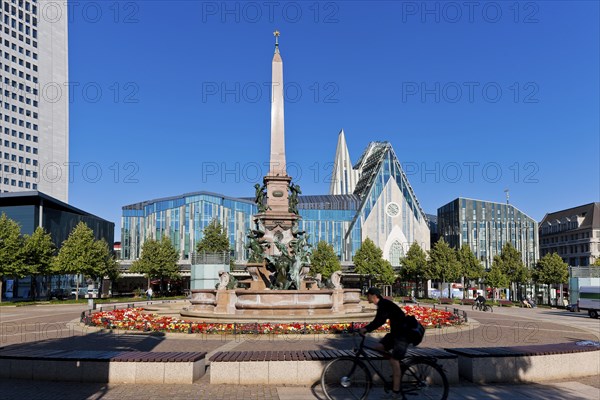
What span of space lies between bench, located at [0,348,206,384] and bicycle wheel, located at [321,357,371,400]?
3132 millimetres

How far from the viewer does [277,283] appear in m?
28.7

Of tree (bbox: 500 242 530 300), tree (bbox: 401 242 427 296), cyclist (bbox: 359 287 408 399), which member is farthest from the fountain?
tree (bbox: 401 242 427 296)

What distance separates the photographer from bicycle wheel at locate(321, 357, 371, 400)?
364 inches

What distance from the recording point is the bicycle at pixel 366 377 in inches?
361

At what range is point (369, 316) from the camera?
2566 centimetres

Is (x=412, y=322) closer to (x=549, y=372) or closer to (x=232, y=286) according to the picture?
(x=549, y=372)

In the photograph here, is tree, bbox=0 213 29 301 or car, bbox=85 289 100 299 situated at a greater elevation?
tree, bbox=0 213 29 301

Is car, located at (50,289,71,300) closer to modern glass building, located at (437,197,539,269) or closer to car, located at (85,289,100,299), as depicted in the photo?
car, located at (85,289,100,299)

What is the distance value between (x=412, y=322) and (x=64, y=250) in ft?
190

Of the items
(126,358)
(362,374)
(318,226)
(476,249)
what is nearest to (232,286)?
(126,358)

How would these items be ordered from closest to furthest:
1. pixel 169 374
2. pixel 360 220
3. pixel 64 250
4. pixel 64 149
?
pixel 169 374, pixel 64 250, pixel 360 220, pixel 64 149

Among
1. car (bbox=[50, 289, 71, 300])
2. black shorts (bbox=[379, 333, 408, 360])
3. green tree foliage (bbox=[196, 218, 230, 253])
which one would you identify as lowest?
car (bbox=[50, 289, 71, 300])

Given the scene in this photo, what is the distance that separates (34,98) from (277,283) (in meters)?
109

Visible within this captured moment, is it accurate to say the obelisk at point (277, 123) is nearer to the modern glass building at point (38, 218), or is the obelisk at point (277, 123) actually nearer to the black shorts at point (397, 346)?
the black shorts at point (397, 346)
